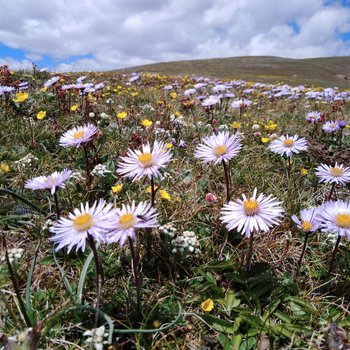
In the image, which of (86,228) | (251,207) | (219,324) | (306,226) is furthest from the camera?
(306,226)

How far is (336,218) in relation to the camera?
2029 millimetres

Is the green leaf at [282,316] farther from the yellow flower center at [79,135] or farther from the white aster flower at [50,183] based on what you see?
the yellow flower center at [79,135]

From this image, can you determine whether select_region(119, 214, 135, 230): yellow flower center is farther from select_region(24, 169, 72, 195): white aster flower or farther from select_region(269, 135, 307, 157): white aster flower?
select_region(269, 135, 307, 157): white aster flower

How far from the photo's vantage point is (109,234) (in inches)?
64.1

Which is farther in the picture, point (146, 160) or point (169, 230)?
point (169, 230)

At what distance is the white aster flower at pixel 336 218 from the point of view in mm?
1964

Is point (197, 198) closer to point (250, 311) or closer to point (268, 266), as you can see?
point (268, 266)

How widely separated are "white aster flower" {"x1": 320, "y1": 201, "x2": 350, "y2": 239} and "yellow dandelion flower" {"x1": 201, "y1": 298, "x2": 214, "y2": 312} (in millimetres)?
763

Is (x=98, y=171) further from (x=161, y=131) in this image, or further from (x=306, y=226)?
(x=306, y=226)

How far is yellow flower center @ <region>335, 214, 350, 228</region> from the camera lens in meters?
1.99

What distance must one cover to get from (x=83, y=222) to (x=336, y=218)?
1.42m

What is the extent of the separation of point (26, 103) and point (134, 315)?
4160mm

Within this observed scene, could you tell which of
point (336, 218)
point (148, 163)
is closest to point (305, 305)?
point (336, 218)

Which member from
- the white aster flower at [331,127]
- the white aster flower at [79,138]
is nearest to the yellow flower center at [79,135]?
the white aster flower at [79,138]
